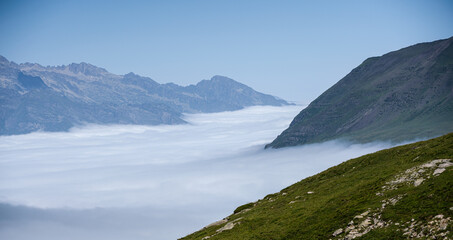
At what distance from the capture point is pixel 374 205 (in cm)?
4269

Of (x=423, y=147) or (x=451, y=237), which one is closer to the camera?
(x=451, y=237)

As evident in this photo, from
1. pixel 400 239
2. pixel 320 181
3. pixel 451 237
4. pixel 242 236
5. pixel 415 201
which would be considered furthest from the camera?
pixel 320 181

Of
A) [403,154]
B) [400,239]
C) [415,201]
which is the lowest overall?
[400,239]

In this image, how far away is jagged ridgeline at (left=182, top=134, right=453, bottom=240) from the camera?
120 ft

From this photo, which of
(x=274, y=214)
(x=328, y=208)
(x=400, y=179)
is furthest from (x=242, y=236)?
(x=400, y=179)

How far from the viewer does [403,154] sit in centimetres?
6159

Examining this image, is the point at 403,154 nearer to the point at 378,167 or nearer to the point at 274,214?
the point at 378,167

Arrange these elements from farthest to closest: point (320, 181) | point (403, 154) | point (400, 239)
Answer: point (320, 181) < point (403, 154) < point (400, 239)

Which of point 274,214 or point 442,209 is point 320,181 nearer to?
point 274,214

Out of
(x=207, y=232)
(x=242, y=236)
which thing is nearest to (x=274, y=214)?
(x=242, y=236)

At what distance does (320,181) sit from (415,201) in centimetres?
3031

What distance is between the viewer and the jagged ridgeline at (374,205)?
3672 cm

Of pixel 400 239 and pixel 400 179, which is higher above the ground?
pixel 400 179

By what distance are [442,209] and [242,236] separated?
2456cm
